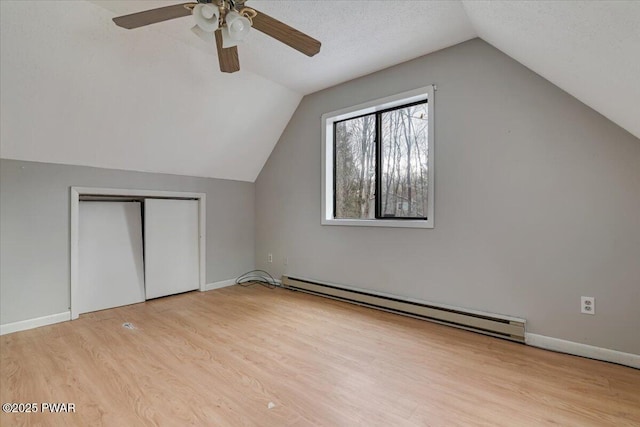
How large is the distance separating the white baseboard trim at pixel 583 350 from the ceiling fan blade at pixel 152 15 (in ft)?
10.4

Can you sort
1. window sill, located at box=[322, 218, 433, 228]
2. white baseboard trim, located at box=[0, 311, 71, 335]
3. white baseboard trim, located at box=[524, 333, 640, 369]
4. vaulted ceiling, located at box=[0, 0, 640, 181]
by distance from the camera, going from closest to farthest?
vaulted ceiling, located at box=[0, 0, 640, 181] → white baseboard trim, located at box=[524, 333, 640, 369] → white baseboard trim, located at box=[0, 311, 71, 335] → window sill, located at box=[322, 218, 433, 228]

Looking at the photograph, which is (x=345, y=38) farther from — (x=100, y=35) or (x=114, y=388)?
(x=114, y=388)

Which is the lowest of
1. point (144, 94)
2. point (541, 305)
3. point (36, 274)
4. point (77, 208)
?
point (541, 305)

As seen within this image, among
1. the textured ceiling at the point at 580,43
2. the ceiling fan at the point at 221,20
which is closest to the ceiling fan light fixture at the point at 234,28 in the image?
the ceiling fan at the point at 221,20

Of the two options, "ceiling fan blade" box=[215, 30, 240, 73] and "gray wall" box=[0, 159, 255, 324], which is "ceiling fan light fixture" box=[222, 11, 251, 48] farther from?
"gray wall" box=[0, 159, 255, 324]

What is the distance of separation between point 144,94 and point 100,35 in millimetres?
574

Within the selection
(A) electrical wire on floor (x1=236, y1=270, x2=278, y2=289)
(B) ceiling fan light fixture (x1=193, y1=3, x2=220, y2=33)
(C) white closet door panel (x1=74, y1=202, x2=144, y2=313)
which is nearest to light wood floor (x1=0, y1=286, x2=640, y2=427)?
(C) white closet door panel (x1=74, y1=202, x2=144, y2=313)

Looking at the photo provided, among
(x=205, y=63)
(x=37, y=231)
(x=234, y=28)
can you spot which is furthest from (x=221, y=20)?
(x=37, y=231)

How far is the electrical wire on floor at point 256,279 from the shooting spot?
4.31m

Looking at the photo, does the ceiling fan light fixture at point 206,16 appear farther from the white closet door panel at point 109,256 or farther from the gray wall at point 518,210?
the white closet door panel at point 109,256

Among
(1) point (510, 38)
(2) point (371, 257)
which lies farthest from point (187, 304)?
(1) point (510, 38)

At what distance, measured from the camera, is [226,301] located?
139 inches

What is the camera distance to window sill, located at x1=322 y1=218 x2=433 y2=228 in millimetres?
2914

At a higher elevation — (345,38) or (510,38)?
(345,38)
